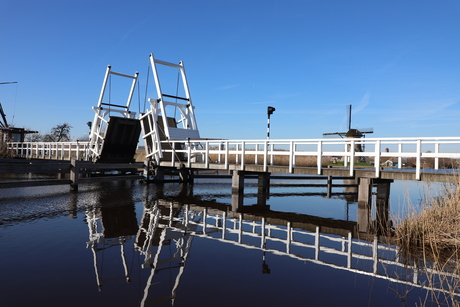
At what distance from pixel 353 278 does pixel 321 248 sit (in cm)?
167

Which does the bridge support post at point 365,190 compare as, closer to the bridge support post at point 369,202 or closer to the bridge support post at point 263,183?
the bridge support post at point 369,202

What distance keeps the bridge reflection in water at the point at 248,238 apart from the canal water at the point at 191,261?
2 centimetres

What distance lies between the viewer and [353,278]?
5.50m

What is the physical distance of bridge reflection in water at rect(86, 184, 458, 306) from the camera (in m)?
5.67

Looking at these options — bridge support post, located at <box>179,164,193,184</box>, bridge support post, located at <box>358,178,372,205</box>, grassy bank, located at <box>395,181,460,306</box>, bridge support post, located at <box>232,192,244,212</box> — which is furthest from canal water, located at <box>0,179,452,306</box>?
bridge support post, located at <box>179,164,193,184</box>

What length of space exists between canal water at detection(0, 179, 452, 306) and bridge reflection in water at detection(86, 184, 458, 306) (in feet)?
0.08

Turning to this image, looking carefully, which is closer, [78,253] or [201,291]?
[201,291]

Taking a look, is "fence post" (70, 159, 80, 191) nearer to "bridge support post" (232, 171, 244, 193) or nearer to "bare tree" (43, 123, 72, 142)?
"bridge support post" (232, 171, 244, 193)

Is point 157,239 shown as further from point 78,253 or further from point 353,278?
point 353,278

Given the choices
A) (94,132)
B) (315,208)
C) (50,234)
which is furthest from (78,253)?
(94,132)

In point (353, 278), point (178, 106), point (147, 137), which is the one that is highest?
point (178, 106)

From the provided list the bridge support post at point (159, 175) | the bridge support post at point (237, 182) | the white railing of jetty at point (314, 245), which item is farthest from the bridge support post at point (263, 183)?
the white railing of jetty at point (314, 245)

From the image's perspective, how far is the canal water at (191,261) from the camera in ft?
15.2

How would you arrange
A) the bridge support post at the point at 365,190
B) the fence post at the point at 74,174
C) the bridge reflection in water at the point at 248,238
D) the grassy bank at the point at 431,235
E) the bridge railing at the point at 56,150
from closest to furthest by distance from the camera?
the bridge reflection in water at the point at 248,238
the grassy bank at the point at 431,235
the bridge support post at the point at 365,190
the fence post at the point at 74,174
the bridge railing at the point at 56,150
